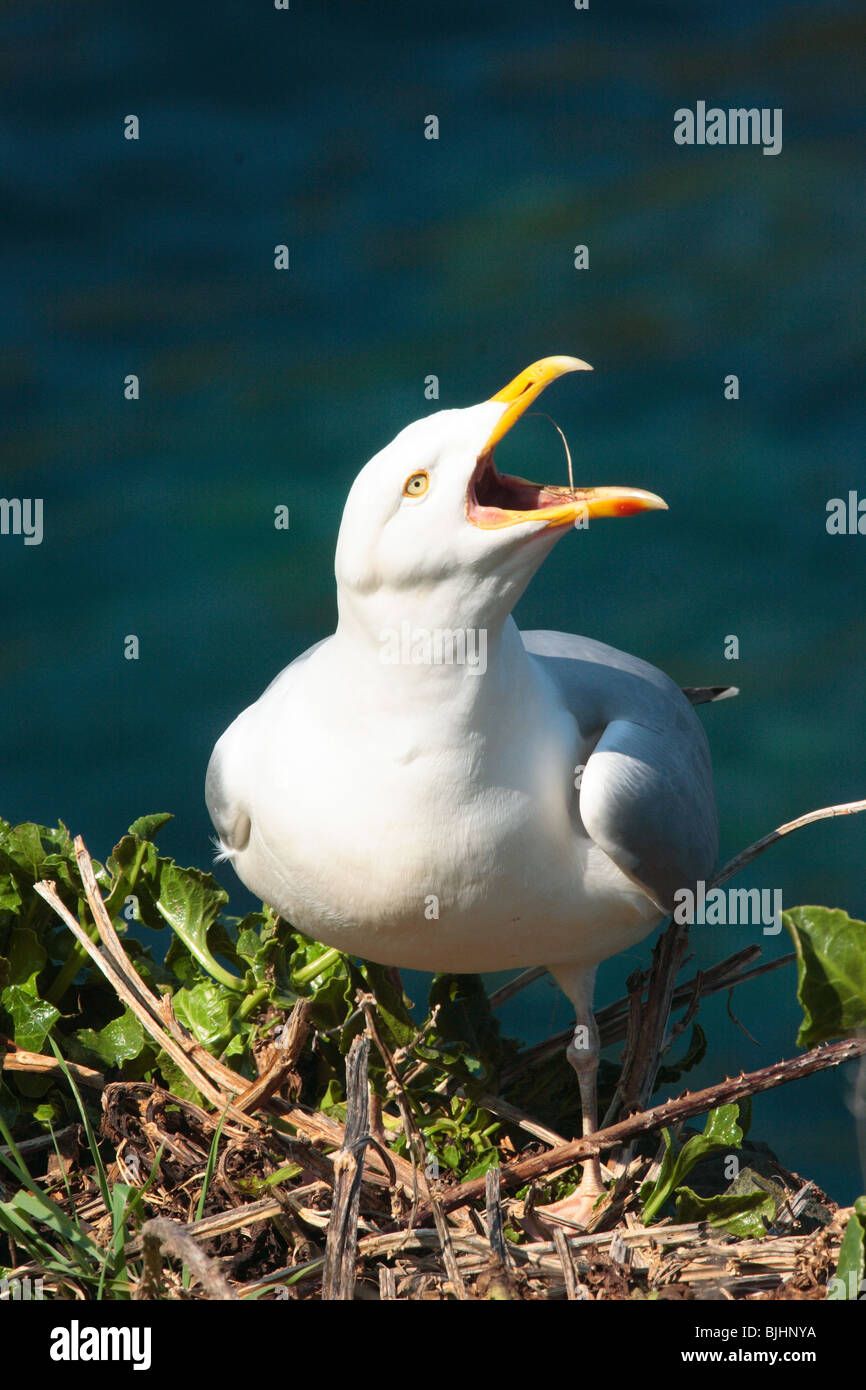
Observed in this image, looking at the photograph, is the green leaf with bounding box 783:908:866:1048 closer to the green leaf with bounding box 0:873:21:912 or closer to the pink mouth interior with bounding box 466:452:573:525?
the pink mouth interior with bounding box 466:452:573:525

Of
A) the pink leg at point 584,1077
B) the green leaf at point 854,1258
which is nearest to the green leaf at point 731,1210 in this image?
the pink leg at point 584,1077

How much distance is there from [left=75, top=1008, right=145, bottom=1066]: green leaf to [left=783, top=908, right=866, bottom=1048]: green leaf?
3.82 feet

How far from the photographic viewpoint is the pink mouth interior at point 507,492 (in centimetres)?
226

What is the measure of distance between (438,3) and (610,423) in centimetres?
130

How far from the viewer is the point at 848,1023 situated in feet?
6.84

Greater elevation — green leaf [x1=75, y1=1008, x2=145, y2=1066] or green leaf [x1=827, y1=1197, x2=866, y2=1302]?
green leaf [x1=75, y1=1008, x2=145, y2=1066]

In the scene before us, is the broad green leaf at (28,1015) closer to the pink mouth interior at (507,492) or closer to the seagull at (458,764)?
the seagull at (458,764)

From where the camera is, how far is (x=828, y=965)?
2.04 meters

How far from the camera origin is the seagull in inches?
87.0

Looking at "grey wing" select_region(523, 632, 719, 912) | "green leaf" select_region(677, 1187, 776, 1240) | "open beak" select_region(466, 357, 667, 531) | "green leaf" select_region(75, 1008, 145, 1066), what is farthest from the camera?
"green leaf" select_region(75, 1008, 145, 1066)

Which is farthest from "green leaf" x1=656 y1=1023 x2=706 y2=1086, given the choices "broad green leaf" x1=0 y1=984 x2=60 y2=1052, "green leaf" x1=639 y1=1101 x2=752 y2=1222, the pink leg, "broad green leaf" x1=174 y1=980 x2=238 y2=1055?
"broad green leaf" x1=0 y1=984 x2=60 y2=1052

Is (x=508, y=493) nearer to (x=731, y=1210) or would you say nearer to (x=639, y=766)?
(x=639, y=766)

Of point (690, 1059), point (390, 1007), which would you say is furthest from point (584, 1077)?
point (390, 1007)

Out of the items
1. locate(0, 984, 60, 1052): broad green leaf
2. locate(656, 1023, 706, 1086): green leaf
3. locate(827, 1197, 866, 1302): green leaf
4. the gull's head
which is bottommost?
locate(827, 1197, 866, 1302): green leaf
